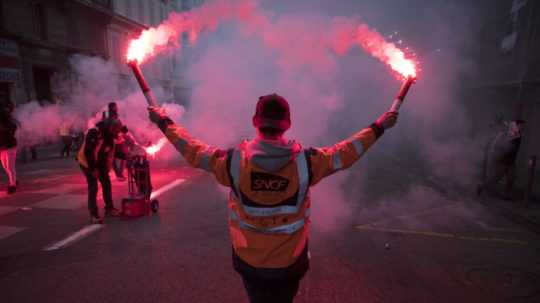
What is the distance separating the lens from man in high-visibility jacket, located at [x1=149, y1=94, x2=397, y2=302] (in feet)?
5.79

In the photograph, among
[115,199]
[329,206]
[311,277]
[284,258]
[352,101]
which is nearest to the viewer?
[284,258]

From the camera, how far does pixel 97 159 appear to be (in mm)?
5258

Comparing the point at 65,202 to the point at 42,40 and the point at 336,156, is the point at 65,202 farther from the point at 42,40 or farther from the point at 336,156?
the point at 42,40

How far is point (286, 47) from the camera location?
10734mm

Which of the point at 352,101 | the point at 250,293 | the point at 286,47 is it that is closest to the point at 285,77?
the point at 286,47

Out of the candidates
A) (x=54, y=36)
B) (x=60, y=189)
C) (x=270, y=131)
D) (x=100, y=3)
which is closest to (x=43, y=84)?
(x=54, y=36)

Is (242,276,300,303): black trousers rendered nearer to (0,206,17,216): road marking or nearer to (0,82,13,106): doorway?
(0,206,17,216): road marking

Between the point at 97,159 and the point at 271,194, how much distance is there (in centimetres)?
450

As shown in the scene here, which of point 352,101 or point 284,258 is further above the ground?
point 352,101

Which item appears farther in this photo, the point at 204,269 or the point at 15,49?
the point at 15,49

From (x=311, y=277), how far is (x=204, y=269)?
1.24 metres

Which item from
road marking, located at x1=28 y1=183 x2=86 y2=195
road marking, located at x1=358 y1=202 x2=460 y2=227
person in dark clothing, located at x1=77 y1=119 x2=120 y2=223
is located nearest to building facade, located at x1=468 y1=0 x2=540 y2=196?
road marking, located at x1=358 y1=202 x2=460 y2=227

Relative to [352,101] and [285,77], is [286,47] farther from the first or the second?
[352,101]

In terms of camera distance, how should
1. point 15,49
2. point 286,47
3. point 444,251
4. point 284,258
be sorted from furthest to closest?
point 15,49, point 286,47, point 444,251, point 284,258
